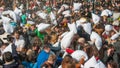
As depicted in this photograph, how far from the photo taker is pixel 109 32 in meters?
12.8

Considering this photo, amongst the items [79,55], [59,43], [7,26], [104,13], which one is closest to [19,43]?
[59,43]

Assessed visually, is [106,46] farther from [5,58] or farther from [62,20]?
[62,20]

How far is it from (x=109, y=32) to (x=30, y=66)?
4051 mm

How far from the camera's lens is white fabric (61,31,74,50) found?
1079cm

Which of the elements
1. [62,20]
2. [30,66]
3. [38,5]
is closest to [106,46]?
[30,66]

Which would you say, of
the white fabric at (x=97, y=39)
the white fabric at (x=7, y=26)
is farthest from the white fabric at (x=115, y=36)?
the white fabric at (x=7, y=26)

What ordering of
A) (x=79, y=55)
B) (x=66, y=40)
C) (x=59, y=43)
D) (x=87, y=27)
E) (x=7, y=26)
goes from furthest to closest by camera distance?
(x=7, y=26)
(x=87, y=27)
(x=59, y=43)
(x=66, y=40)
(x=79, y=55)

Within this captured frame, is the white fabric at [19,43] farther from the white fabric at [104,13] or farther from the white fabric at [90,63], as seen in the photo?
the white fabric at [104,13]

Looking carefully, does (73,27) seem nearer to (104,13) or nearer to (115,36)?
(115,36)

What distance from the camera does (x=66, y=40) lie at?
35.8 ft

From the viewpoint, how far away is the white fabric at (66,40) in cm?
1079

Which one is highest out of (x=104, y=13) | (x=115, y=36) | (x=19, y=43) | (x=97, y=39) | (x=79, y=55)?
(x=79, y=55)

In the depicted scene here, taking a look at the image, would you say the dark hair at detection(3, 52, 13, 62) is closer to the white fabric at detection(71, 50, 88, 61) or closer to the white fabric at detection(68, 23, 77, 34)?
the white fabric at detection(71, 50, 88, 61)

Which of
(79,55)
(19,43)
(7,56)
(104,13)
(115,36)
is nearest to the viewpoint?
(7,56)
